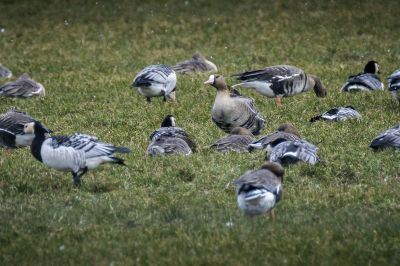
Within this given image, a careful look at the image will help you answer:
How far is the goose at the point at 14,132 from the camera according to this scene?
13.8 meters

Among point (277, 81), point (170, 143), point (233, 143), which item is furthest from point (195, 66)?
point (170, 143)

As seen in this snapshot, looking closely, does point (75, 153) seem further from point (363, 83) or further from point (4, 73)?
point (4, 73)

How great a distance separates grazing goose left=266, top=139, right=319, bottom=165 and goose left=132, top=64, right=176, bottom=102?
5.94 meters

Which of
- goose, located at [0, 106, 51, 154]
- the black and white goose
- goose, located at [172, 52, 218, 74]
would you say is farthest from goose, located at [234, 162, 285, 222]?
goose, located at [172, 52, 218, 74]

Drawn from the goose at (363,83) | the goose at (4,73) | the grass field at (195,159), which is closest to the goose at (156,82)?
the grass field at (195,159)

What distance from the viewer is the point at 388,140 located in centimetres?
1343

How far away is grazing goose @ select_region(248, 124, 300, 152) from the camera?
13070mm

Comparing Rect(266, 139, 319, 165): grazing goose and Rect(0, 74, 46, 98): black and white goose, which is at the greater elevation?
Rect(266, 139, 319, 165): grazing goose

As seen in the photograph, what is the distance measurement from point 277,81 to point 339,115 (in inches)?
86.6

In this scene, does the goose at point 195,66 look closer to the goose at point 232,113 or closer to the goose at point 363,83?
the goose at point 363,83

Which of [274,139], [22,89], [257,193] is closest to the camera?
[257,193]

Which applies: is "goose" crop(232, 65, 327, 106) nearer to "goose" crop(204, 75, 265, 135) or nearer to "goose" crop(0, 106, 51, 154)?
"goose" crop(204, 75, 265, 135)

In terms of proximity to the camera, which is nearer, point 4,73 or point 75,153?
point 75,153

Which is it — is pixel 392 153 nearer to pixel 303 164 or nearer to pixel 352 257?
pixel 303 164
